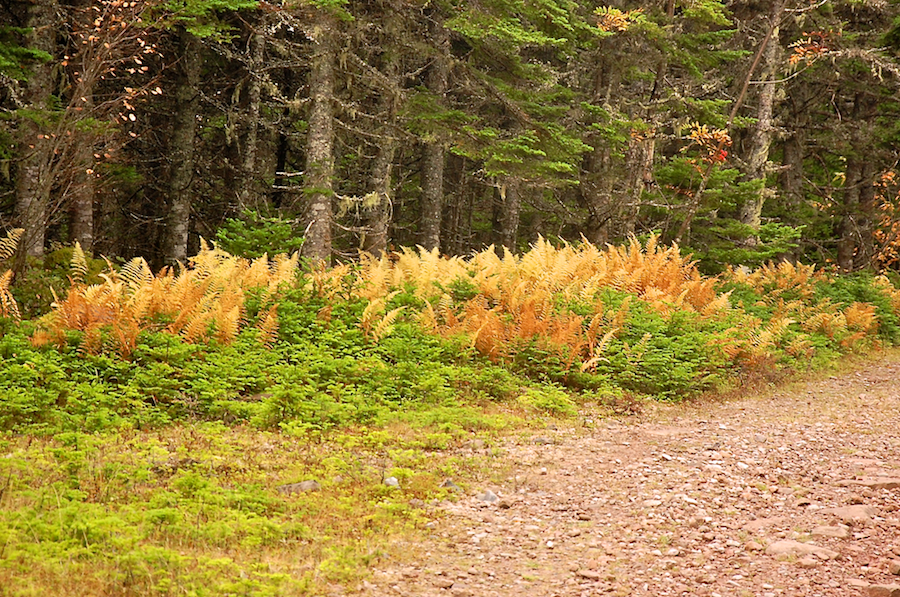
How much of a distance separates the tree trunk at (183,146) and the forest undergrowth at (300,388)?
12.8ft

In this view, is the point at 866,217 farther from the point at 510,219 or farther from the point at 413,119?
the point at 413,119

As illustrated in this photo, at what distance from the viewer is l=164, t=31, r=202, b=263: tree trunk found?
14281mm

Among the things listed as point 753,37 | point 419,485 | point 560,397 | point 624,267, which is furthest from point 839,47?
point 419,485

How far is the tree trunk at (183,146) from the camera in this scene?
14.3 m

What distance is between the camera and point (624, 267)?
11.4 m

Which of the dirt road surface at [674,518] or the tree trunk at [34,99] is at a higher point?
the tree trunk at [34,99]

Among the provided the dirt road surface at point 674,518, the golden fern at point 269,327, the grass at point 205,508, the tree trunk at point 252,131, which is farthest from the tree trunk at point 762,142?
the grass at point 205,508

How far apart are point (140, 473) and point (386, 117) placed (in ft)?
34.6

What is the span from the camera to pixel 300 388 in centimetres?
625

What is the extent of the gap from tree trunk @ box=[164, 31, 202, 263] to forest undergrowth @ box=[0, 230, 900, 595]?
3.91 meters

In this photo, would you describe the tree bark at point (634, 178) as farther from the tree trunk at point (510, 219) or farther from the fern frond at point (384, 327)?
the fern frond at point (384, 327)

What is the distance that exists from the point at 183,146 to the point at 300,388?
31.8 ft

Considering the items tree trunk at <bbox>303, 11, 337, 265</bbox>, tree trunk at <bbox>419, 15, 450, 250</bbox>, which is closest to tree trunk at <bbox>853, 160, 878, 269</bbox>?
tree trunk at <bbox>419, 15, 450, 250</bbox>

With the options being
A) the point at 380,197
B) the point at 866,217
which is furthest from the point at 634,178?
the point at 866,217
